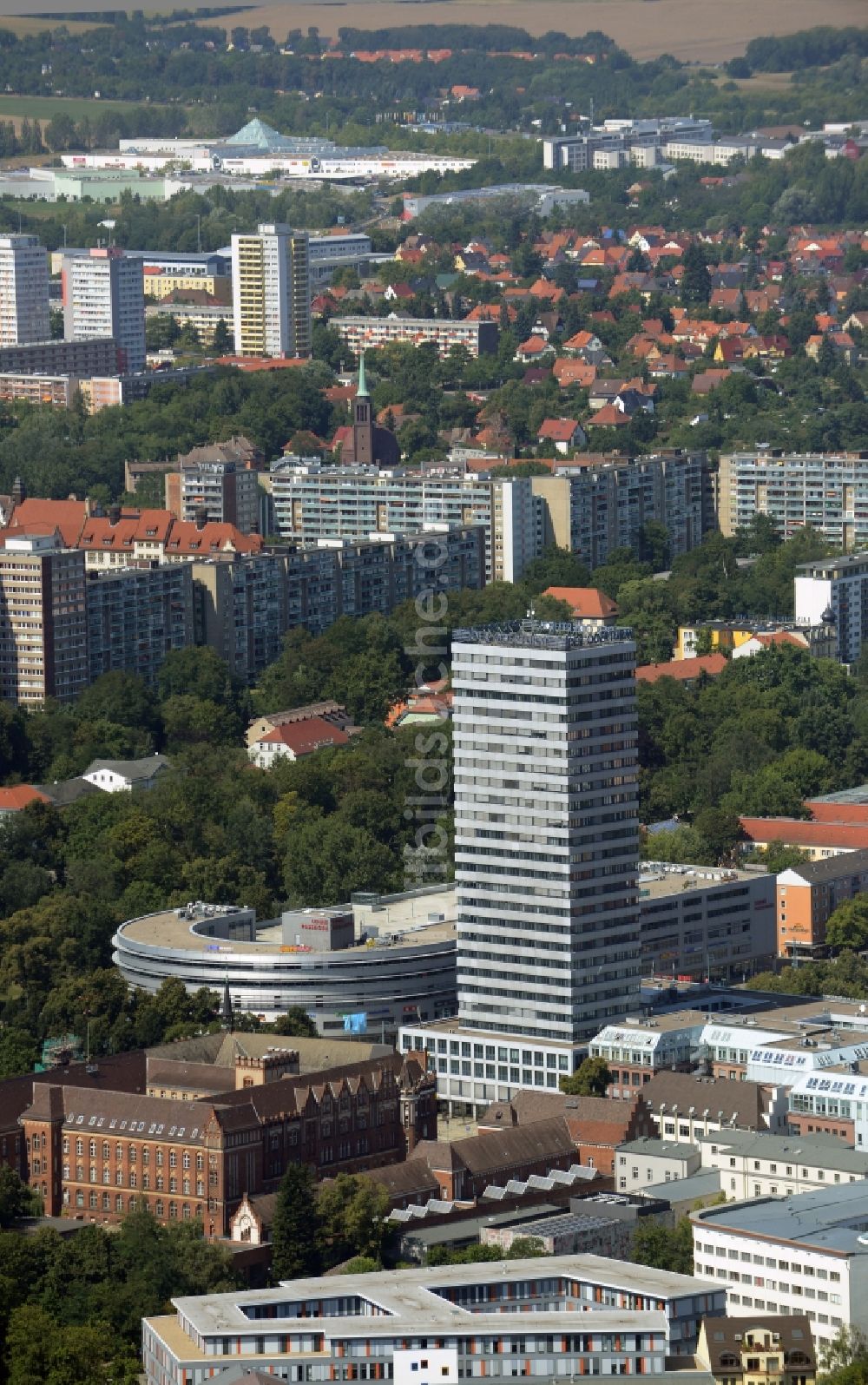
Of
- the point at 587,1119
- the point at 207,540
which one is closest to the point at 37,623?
the point at 207,540

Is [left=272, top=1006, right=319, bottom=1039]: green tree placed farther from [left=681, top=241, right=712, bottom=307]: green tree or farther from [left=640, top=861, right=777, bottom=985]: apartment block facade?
[left=681, top=241, right=712, bottom=307]: green tree

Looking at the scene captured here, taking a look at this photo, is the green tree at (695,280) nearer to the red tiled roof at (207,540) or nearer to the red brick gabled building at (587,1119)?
the red tiled roof at (207,540)

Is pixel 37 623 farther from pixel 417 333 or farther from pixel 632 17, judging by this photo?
pixel 632 17

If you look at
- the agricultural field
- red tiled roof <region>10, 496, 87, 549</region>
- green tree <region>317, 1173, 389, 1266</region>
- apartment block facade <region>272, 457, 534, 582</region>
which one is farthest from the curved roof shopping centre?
the agricultural field

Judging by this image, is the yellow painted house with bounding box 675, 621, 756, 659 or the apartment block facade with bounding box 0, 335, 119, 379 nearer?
the yellow painted house with bounding box 675, 621, 756, 659

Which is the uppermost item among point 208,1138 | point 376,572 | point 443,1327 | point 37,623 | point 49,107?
point 49,107

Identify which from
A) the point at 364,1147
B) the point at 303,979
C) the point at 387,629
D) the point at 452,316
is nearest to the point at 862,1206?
the point at 364,1147
